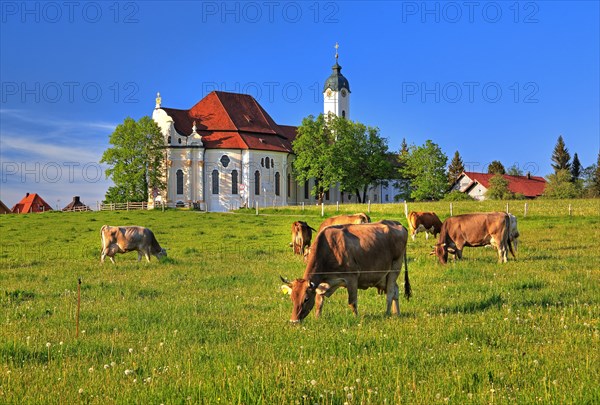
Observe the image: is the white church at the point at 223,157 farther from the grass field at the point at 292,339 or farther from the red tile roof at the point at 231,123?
the grass field at the point at 292,339

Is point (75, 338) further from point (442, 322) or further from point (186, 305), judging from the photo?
point (442, 322)

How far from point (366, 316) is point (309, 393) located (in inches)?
184

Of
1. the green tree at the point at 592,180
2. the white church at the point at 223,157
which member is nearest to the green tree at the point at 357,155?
the white church at the point at 223,157

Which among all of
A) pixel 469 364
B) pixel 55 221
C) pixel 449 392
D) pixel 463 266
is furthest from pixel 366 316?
pixel 55 221

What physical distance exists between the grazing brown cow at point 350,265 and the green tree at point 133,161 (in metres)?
65.9

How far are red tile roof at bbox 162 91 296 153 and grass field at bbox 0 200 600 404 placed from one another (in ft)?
200

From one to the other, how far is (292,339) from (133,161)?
68.6m

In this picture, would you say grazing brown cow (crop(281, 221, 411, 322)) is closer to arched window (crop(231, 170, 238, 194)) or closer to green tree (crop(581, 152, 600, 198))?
arched window (crop(231, 170, 238, 194))

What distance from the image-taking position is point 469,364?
22.2 feet

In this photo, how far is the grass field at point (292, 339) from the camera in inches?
229

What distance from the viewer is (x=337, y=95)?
9550 centimetres

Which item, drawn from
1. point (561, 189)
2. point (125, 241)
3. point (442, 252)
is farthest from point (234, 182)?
point (442, 252)

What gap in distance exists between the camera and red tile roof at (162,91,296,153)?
79.1m

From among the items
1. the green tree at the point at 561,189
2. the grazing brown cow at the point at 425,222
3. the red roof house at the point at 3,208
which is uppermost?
the green tree at the point at 561,189
